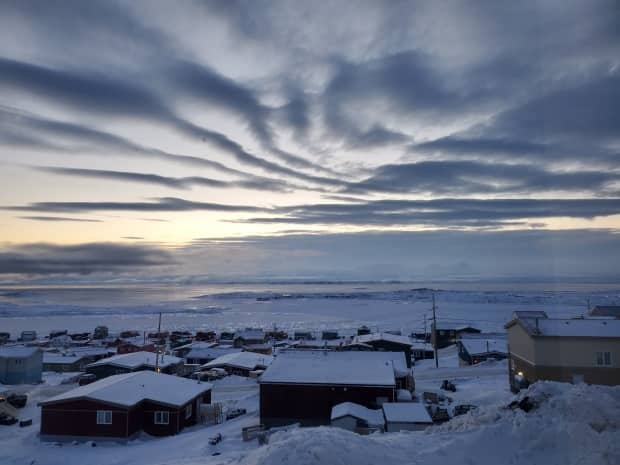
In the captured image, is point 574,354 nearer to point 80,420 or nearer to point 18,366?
point 80,420

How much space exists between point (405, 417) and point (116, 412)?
15000 mm

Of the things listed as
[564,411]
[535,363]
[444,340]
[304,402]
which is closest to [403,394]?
[304,402]

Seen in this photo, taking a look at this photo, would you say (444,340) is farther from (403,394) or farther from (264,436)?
(264,436)

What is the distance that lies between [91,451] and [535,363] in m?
25.6

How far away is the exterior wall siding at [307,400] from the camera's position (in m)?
25.2

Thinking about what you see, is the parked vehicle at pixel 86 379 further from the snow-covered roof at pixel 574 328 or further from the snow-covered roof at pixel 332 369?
the snow-covered roof at pixel 574 328

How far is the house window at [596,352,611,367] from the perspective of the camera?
90.9ft

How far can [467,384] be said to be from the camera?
112ft

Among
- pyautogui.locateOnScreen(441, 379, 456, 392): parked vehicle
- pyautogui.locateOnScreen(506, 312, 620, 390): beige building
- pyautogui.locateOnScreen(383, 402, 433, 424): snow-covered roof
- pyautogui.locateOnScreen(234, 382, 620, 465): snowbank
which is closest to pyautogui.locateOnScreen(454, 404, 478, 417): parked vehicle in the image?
pyautogui.locateOnScreen(383, 402, 433, 424): snow-covered roof

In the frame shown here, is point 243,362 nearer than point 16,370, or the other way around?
point 16,370

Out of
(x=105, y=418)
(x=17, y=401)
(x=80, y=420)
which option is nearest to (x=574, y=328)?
(x=105, y=418)

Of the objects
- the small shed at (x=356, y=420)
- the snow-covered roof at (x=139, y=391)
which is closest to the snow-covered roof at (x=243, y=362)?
the snow-covered roof at (x=139, y=391)

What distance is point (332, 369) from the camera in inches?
1087

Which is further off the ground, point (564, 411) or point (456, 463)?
point (564, 411)
